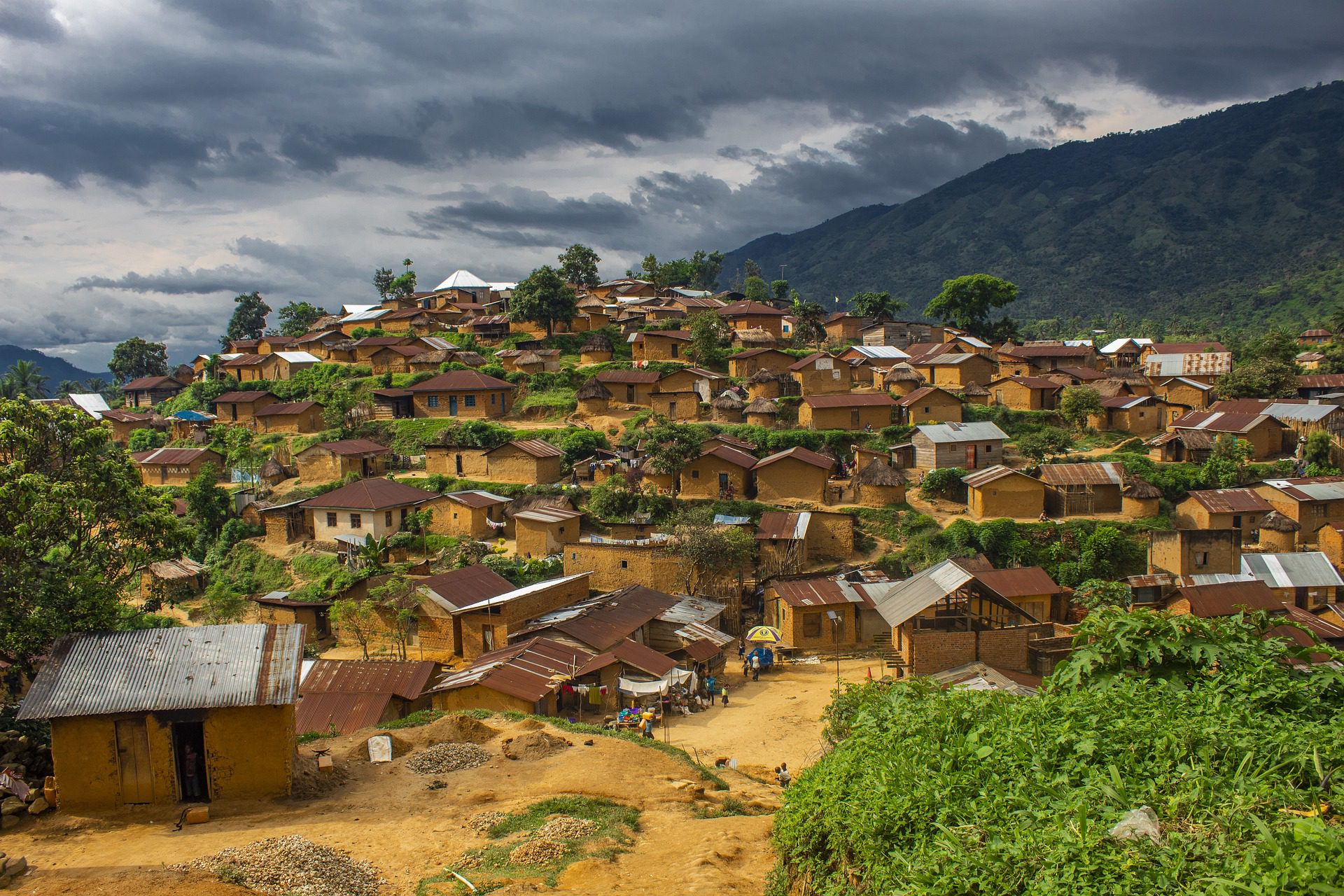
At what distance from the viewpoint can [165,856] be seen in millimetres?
10836

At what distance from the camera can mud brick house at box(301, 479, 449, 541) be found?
3634 cm

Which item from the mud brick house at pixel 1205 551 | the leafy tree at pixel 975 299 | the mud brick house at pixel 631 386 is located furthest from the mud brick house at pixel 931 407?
the leafy tree at pixel 975 299

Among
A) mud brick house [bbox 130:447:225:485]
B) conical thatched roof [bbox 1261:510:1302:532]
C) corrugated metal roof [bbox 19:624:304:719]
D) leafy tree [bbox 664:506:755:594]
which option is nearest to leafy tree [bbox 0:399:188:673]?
corrugated metal roof [bbox 19:624:304:719]

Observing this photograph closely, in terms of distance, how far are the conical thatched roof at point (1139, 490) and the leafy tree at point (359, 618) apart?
1213 inches

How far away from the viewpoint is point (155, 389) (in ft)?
222

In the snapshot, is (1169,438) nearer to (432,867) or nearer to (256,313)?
(432,867)

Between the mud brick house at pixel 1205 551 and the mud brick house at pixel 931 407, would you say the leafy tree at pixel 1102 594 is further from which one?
the mud brick house at pixel 931 407

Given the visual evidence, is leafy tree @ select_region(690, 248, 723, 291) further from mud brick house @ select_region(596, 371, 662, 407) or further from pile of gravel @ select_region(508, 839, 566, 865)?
pile of gravel @ select_region(508, 839, 566, 865)

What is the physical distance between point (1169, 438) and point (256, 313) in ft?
257

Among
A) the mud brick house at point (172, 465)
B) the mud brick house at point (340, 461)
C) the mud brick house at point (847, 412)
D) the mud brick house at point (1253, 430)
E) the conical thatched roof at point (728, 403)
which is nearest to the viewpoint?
the mud brick house at point (1253, 430)

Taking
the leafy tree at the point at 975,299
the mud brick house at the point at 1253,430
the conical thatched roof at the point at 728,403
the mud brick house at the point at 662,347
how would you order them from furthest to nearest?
1. the leafy tree at the point at 975,299
2. the mud brick house at the point at 662,347
3. the conical thatched roof at the point at 728,403
4. the mud brick house at the point at 1253,430

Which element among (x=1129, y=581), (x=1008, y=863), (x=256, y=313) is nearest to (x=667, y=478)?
(x=1129, y=581)

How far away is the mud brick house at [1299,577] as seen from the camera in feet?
96.4

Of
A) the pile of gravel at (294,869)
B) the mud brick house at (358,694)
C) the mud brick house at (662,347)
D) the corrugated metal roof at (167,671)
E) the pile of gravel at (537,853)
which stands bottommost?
the mud brick house at (358,694)
